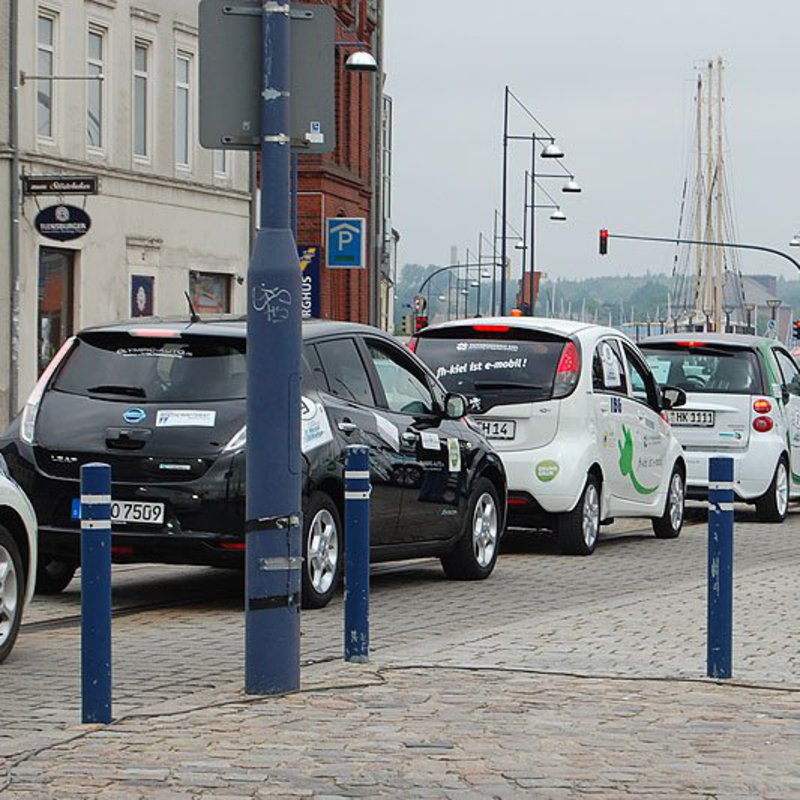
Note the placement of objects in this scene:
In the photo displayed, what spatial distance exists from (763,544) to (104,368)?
821 cm

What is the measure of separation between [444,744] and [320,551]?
15.1 ft

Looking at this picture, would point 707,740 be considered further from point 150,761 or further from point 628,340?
point 628,340

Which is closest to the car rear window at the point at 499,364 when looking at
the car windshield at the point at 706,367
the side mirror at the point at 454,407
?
the side mirror at the point at 454,407

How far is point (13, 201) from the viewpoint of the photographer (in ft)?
106

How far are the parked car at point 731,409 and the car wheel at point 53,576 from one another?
31.3 ft

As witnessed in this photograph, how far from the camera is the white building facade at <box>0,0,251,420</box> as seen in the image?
33.1m

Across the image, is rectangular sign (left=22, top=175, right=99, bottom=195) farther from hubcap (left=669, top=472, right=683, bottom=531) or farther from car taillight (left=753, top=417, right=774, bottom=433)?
hubcap (left=669, top=472, right=683, bottom=531)

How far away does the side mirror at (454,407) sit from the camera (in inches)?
550

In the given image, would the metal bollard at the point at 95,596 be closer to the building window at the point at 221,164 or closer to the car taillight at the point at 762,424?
the car taillight at the point at 762,424

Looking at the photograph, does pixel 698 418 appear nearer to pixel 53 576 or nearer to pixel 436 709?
pixel 53 576

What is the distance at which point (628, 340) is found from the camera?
18250mm

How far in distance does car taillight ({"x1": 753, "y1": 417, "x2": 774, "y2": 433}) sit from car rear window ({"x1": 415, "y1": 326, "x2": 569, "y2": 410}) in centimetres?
544

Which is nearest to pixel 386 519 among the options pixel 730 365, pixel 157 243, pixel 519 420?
pixel 519 420

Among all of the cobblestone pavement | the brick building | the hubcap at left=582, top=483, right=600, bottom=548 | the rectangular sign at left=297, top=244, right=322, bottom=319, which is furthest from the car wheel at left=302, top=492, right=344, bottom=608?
the brick building
